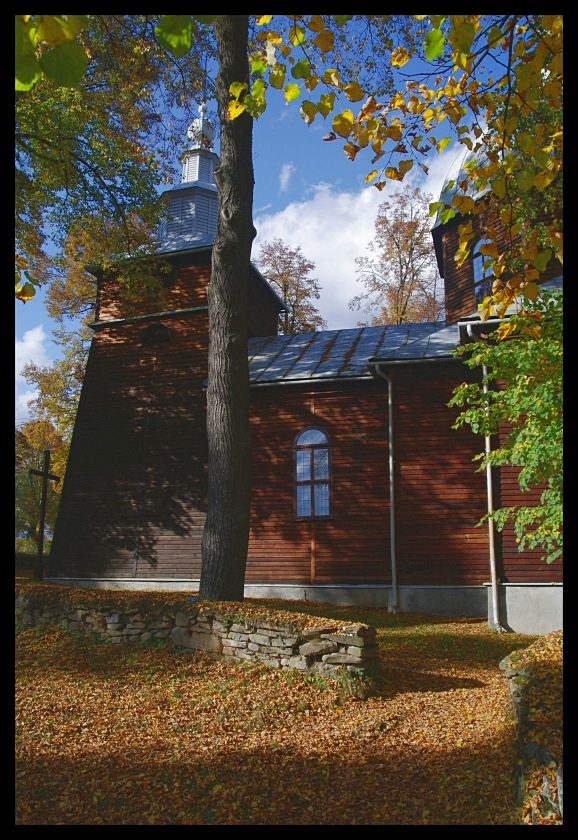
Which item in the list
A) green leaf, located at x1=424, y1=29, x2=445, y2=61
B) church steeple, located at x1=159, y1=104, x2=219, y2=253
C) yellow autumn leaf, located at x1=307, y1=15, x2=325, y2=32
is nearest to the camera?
green leaf, located at x1=424, y1=29, x2=445, y2=61

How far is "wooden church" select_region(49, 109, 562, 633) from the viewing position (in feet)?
42.3

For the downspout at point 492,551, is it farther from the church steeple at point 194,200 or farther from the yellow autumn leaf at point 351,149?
the church steeple at point 194,200

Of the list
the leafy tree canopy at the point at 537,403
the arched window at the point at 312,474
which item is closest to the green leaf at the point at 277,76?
the leafy tree canopy at the point at 537,403

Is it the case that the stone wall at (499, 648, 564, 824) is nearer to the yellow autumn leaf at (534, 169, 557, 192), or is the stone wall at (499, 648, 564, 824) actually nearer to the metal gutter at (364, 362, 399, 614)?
the yellow autumn leaf at (534, 169, 557, 192)

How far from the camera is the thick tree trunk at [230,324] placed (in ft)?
29.9

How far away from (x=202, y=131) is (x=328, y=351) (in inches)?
237

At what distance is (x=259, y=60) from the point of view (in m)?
3.68

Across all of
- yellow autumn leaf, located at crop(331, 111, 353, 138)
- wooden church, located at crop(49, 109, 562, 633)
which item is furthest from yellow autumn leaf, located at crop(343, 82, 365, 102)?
wooden church, located at crop(49, 109, 562, 633)

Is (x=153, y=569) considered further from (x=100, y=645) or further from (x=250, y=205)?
(x=250, y=205)

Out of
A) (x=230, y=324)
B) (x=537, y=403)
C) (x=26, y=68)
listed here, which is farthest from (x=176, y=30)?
(x=230, y=324)

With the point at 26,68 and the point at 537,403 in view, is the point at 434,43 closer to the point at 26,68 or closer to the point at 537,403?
the point at 26,68

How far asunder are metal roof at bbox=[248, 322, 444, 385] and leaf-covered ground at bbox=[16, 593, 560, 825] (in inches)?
300

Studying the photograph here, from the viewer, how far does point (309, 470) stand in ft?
47.8

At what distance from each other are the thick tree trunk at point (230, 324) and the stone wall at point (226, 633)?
35.8 inches
